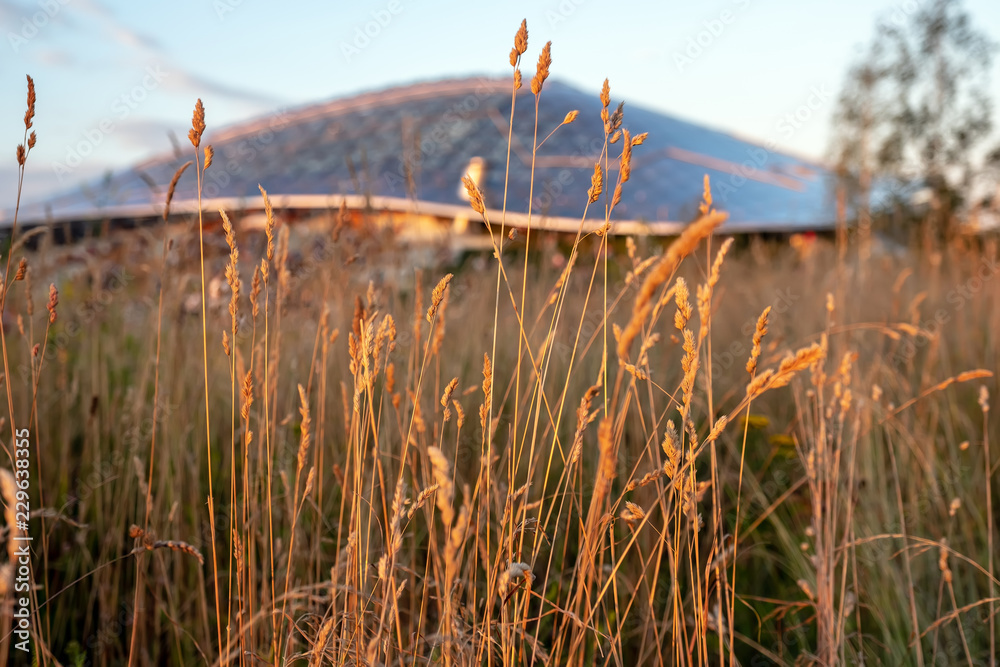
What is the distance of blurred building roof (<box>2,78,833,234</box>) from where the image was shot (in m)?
26.9

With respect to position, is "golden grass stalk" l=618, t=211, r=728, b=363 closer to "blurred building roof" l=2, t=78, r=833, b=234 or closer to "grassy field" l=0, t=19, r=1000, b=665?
"grassy field" l=0, t=19, r=1000, b=665

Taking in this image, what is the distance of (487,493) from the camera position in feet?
3.08

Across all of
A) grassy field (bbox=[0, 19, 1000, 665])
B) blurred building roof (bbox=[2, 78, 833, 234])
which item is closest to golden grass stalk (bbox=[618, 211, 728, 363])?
grassy field (bbox=[0, 19, 1000, 665])

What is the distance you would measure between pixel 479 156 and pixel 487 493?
2576 centimetres

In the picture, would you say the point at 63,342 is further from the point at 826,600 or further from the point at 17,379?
the point at 826,600

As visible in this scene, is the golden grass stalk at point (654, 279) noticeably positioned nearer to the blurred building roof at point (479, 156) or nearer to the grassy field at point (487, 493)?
the grassy field at point (487, 493)

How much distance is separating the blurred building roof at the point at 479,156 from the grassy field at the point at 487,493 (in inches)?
877

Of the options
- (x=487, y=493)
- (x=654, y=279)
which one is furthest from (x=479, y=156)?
(x=654, y=279)

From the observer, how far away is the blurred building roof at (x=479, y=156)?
26.9 metres

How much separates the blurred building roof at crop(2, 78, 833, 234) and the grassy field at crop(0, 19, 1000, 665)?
73.1 feet

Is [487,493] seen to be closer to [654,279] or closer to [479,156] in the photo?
[654,279]

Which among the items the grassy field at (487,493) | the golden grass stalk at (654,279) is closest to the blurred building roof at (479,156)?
the grassy field at (487,493)

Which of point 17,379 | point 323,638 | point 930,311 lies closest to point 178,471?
point 323,638

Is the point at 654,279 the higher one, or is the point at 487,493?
the point at 654,279
